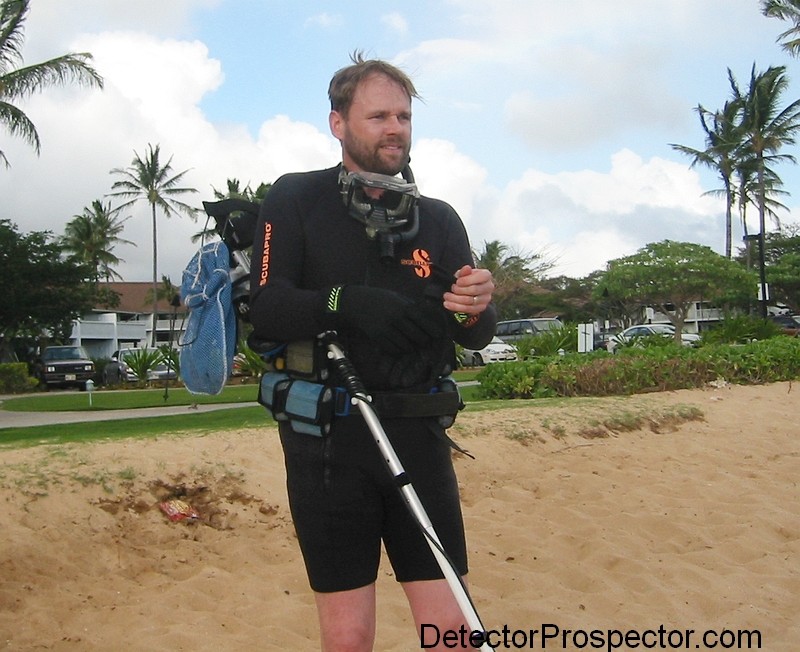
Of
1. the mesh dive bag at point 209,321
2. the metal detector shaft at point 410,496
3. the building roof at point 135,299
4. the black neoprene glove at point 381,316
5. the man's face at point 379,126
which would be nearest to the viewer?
the metal detector shaft at point 410,496

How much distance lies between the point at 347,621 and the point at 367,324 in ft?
2.46

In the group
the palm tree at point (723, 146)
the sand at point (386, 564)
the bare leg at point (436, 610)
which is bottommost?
the sand at point (386, 564)

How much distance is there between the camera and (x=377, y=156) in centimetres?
232

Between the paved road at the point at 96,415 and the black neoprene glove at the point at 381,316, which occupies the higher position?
the black neoprene glove at the point at 381,316

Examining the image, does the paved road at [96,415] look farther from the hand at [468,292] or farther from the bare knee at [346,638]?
the hand at [468,292]

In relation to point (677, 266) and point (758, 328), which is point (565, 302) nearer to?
point (677, 266)

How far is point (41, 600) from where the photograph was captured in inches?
161

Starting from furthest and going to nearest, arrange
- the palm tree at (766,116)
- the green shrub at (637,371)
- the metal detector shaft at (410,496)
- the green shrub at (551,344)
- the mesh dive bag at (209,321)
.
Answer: the palm tree at (766,116) < the green shrub at (551,344) < the green shrub at (637,371) < the mesh dive bag at (209,321) < the metal detector shaft at (410,496)

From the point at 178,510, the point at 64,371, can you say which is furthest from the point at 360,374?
the point at 64,371

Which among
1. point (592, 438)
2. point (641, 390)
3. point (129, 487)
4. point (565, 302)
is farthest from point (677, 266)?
point (129, 487)

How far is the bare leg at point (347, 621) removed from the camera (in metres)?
2.19

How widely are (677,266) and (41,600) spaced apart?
115ft

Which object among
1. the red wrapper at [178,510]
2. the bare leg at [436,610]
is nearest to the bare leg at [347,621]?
the bare leg at [436,610]

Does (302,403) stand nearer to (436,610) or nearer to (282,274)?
(282,274)
